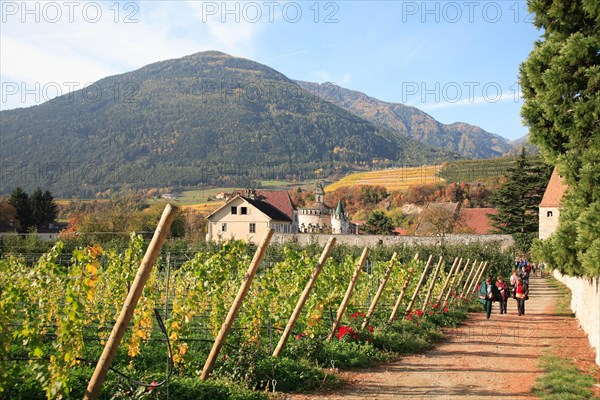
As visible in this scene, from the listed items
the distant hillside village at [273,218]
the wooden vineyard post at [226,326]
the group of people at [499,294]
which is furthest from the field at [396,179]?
the wooden vineyard post at [226,326]

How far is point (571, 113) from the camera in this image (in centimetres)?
864

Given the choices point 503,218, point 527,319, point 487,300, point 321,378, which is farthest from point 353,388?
point 503,218

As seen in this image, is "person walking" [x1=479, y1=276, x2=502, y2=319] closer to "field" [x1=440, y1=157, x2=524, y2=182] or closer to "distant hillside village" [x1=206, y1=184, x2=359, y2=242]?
"distant hillside village" [x1=206, y1=184, x2=359, y2=242]

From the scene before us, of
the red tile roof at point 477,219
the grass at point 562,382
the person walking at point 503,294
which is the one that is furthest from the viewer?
the red tile roof at point 477,219

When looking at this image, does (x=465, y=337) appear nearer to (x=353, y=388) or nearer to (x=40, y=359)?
(x=353, y=388)

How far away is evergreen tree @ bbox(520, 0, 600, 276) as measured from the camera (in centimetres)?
809

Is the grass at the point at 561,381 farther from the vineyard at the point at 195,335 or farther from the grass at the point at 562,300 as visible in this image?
the grass at the point at 562,300

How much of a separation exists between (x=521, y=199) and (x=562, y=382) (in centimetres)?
4306

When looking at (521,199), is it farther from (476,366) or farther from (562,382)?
(562,382)

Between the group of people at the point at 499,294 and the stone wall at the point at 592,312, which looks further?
the group of people at the point at 499,294

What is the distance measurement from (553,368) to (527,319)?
305 inches

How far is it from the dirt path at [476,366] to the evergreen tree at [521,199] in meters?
33.9

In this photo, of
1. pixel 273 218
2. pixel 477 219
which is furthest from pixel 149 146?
pixel 477 219

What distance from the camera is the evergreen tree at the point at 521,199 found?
48.2 m
